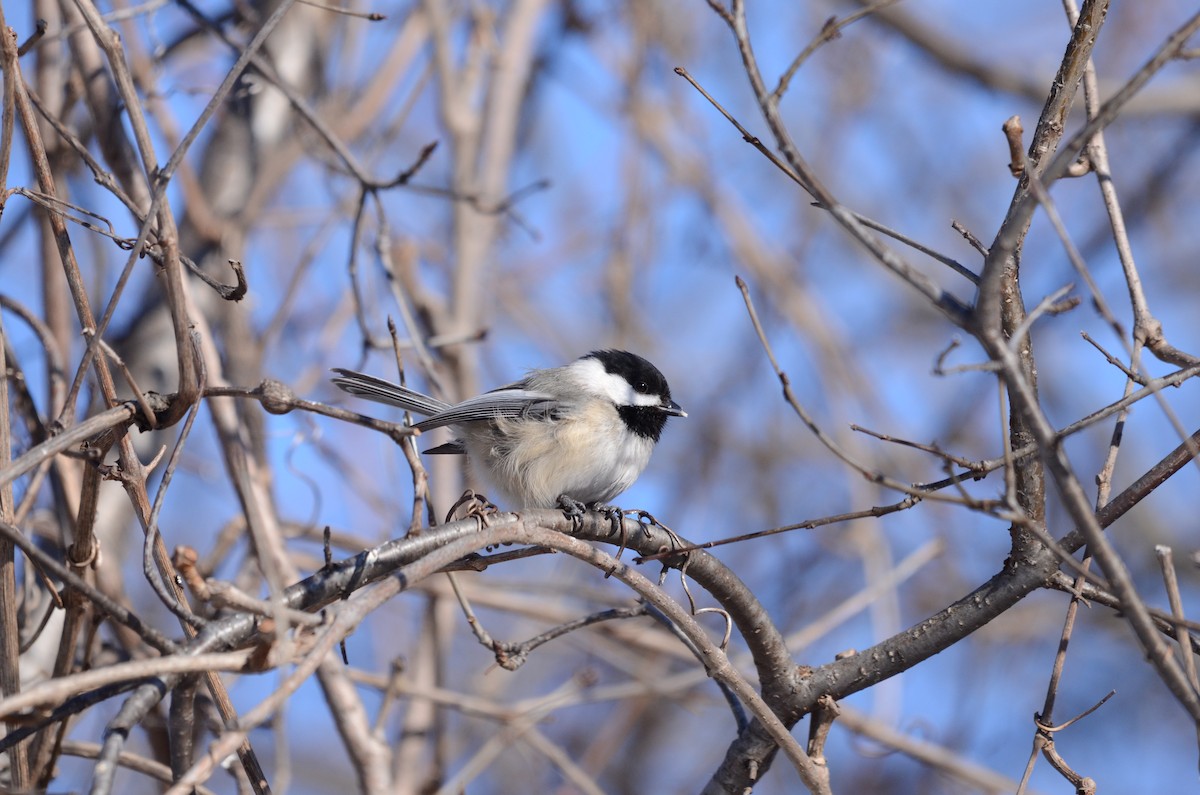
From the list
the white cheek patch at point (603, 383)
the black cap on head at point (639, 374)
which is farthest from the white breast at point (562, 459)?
the black cap on head at point (639, 374)

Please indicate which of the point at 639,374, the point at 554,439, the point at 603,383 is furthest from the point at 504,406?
the point at 639,374

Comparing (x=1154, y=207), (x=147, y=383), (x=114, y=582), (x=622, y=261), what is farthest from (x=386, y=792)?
(x=1154, y=207)

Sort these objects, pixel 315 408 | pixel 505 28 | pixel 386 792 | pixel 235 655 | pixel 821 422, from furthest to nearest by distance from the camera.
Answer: pixel 821 422 < pixel 505 28 < pixel 386 792 < pixel 315 408 < pixel 235 655

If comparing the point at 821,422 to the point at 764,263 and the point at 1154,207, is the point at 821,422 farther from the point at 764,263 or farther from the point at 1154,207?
the point at 1154,207

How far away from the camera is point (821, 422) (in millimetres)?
5406

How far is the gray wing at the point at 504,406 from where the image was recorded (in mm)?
2934

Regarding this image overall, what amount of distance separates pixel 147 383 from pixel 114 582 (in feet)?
2.34

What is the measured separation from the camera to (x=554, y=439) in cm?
309

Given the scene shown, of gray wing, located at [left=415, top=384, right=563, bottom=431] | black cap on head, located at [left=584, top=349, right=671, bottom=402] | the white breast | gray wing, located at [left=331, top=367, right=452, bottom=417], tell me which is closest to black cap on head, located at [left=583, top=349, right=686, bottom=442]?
black cap on head, located at [left=584, top=349, right=671, bottom=402]

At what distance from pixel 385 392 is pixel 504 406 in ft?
1.71

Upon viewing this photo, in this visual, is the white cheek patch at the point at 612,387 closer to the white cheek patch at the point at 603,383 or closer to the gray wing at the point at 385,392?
the white cheek patch at the point at 603,383

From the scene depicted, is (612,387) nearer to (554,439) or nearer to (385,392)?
(554,439)

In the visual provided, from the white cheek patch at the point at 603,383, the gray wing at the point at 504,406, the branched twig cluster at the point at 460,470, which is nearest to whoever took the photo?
the branched twig cluster at the point at 460,470

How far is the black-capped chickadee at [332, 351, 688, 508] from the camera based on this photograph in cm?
306
